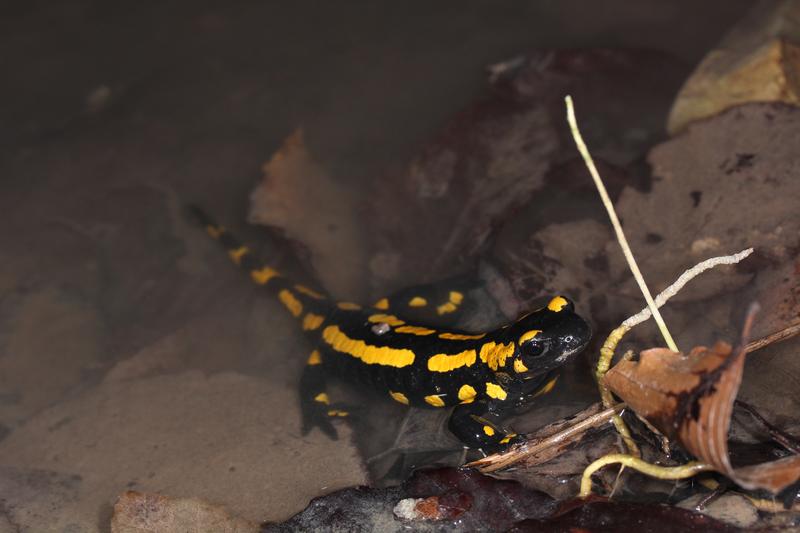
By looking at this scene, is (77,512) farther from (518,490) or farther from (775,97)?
(775,97)

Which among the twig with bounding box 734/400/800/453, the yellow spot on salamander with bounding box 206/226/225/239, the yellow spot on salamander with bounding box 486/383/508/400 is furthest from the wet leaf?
the yellow spot on salamander with bounding box 206/226/225/239

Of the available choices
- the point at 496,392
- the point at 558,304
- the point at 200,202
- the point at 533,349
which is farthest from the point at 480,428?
the point at 200,202

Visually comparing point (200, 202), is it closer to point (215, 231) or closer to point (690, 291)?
point (215, 231)

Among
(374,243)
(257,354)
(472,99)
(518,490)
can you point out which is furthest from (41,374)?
(472,99)

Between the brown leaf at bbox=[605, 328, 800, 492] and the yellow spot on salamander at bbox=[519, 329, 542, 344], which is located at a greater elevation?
the brown leaf at bbox=[605, 328, 800, 492]

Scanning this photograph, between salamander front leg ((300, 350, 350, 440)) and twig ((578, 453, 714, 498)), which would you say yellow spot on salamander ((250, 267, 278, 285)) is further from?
twig ((578, 453, 714, 498))

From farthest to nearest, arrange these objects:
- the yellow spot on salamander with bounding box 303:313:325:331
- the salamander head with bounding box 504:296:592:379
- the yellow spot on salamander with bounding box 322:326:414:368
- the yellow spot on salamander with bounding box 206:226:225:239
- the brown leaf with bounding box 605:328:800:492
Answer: the yellow spot on salamander with bounding box 206:226:225:239 < the yellow spot on salamander with bounding box 303:313:325:331 < the yellow spot on salamander with bounding box 322:326:414:368 < the salamander head with bounding box 504:296:592:379 < the brown leaf with bounding box 605:328:800:492
